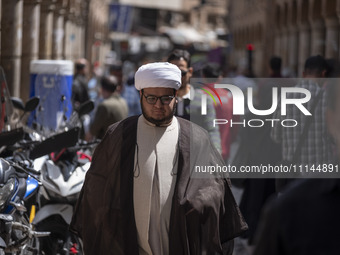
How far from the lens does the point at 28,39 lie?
592 inches

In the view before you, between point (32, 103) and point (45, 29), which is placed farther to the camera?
point (45, 29)

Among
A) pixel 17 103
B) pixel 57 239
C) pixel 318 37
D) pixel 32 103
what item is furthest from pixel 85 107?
pixel 318 37

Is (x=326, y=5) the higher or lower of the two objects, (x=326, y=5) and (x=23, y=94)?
the higher

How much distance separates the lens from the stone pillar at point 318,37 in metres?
28.5

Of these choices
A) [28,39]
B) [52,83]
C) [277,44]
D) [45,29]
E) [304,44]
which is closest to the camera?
[52,83]

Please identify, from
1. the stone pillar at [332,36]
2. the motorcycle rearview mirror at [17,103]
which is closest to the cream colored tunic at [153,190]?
the motorcycle rearview mirror at [17,103]

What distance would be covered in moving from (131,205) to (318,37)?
25.1m

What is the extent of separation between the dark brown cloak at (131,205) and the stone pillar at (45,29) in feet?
41.9

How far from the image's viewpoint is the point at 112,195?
454 cm

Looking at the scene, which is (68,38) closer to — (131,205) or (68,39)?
(68,39)

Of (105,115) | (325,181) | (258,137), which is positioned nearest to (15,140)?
(258,137)

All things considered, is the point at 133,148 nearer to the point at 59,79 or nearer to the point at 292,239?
the point at 292,239

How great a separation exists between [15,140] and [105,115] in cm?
301

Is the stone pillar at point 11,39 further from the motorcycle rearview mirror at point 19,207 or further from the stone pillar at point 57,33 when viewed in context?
the motorcycle rearview mirror at point 19,207
